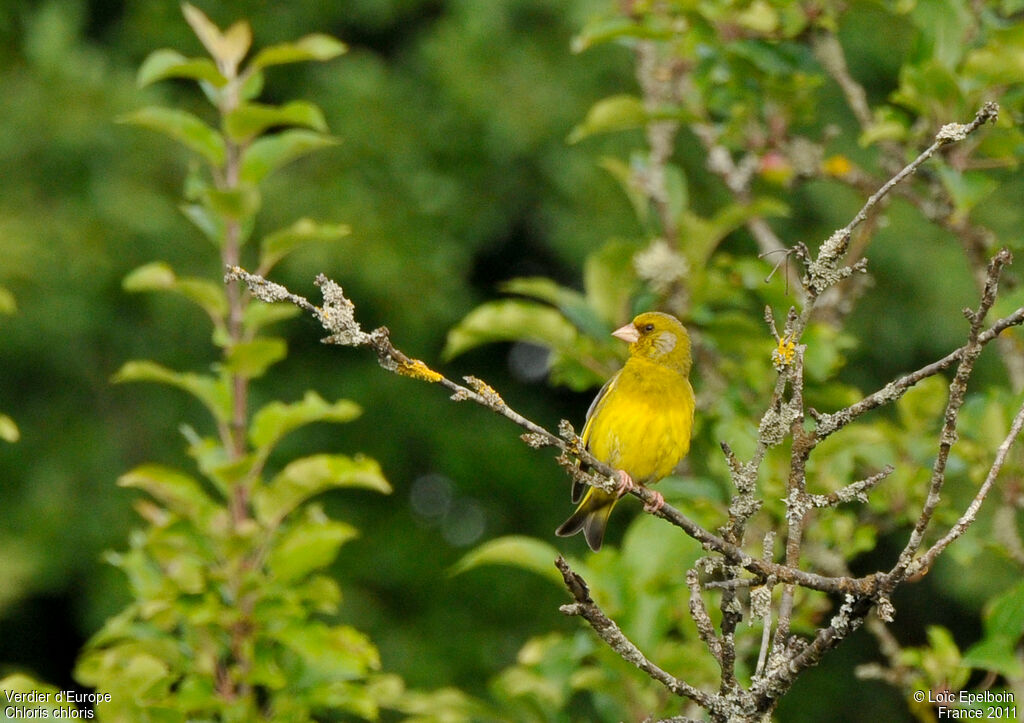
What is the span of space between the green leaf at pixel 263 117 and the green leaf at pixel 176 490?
103cm

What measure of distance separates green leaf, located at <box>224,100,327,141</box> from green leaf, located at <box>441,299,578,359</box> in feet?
3.02

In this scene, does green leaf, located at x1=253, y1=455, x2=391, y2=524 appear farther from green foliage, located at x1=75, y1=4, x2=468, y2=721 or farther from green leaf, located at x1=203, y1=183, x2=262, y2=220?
green leaf, located at x1=203, y1=183, x2=262, y2=220

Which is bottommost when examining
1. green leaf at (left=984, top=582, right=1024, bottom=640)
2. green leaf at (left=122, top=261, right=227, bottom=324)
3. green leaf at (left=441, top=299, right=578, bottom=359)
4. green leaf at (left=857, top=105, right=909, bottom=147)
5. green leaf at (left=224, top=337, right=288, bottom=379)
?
green leaf at (left=984, top=582, right=1024, bottom=640)

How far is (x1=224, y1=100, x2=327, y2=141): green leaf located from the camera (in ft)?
12.8

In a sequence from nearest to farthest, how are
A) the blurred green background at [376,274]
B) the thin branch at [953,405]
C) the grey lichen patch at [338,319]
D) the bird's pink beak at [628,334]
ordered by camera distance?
1. the thin branch at [953,405]
2. the grey lichen patch at [338,319]
3. the bird's pink beak at [628,334]
4. the blurred green background at [376,274]

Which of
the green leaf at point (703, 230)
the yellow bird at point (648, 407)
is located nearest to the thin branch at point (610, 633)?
the yellow bird at point (648, 407)

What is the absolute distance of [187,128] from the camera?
397cm

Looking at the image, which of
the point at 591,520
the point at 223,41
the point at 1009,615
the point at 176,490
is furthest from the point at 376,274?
the point at 1009,615

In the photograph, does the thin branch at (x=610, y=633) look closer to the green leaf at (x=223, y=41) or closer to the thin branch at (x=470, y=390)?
the thin branch at (x=470, y=390)

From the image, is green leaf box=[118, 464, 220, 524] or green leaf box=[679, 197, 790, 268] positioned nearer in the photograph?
green leaf box=[118, 464, 220, 524]

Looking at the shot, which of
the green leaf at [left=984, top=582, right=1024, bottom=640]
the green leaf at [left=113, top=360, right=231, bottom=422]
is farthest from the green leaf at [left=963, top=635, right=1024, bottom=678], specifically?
the green leaf at [left=113, top=360, right=231, bottom=422]

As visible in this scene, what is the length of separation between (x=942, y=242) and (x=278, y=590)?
23.0 feet

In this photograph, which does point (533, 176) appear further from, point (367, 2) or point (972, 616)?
point (972, 616)

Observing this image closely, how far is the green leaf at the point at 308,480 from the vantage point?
3801 millimetres
